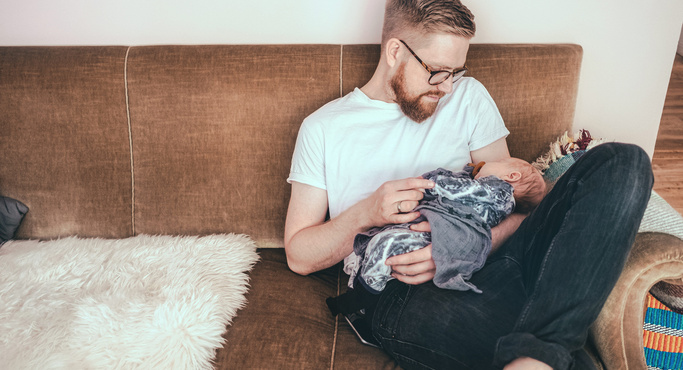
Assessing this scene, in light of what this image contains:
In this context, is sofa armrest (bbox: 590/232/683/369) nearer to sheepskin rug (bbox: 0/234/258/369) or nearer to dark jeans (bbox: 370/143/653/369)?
dark jeans (bbox: 370/143/653/369)

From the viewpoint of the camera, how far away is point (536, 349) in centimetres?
97

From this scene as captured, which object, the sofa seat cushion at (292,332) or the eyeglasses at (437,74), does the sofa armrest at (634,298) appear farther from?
the eyeglasses at (437,74)

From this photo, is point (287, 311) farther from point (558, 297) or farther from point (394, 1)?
point (394, 1)

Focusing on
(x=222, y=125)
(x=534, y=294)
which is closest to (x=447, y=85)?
(x=534, y=294)

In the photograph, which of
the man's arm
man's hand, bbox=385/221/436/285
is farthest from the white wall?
man's hand, bbox=385/221/436/285

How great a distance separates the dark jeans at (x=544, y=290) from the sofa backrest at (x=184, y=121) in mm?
606

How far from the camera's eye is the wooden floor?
2898 mm

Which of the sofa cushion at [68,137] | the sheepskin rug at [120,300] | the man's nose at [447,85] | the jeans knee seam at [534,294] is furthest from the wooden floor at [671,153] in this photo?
the sofa cushion at [68,137]

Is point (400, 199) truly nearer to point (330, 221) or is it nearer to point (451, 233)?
point (451, 233)

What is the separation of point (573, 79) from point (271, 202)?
3.74ft

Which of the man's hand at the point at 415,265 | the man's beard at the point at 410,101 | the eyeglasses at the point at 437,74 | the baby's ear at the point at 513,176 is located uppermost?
the eyeglasses at the point at 437,74

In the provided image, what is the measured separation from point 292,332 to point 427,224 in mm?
478

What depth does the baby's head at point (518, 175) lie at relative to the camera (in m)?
1.33

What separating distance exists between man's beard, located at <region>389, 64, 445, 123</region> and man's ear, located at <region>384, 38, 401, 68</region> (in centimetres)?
4
